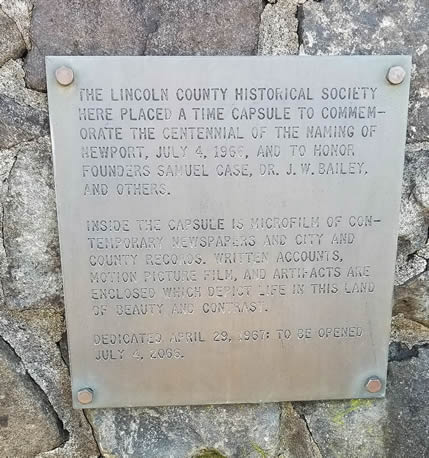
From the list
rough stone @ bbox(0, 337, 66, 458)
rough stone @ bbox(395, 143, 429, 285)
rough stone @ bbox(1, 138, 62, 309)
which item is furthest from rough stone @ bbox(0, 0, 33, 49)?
rough stone @ bbox(395, 143, 429, 285)

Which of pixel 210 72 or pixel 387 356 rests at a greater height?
pixel 210 72

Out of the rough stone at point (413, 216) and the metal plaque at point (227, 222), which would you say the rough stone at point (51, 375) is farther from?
the rough stone at point (413, 216)

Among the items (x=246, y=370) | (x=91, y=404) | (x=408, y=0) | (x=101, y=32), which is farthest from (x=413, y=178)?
(x=91, y=404)

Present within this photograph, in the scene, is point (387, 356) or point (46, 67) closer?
point (46, 67)

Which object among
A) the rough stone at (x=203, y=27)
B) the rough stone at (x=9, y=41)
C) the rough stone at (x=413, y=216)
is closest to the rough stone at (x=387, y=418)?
the rough stone at (x=413, y=216)

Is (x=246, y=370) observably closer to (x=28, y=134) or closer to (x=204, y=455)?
(x=204, y=455)

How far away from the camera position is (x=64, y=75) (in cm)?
64

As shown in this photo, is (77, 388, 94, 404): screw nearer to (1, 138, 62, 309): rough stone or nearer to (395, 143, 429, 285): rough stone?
(1, 138, 62, 309): rough stone

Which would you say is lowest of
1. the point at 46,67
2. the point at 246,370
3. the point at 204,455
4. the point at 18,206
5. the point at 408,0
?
the point at 204,455

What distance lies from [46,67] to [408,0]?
1.66ft

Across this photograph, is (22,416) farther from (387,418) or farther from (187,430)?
(387,418)

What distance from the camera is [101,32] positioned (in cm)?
67

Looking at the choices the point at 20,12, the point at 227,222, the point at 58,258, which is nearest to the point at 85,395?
the point at 58,258

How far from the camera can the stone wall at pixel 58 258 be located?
672mm
